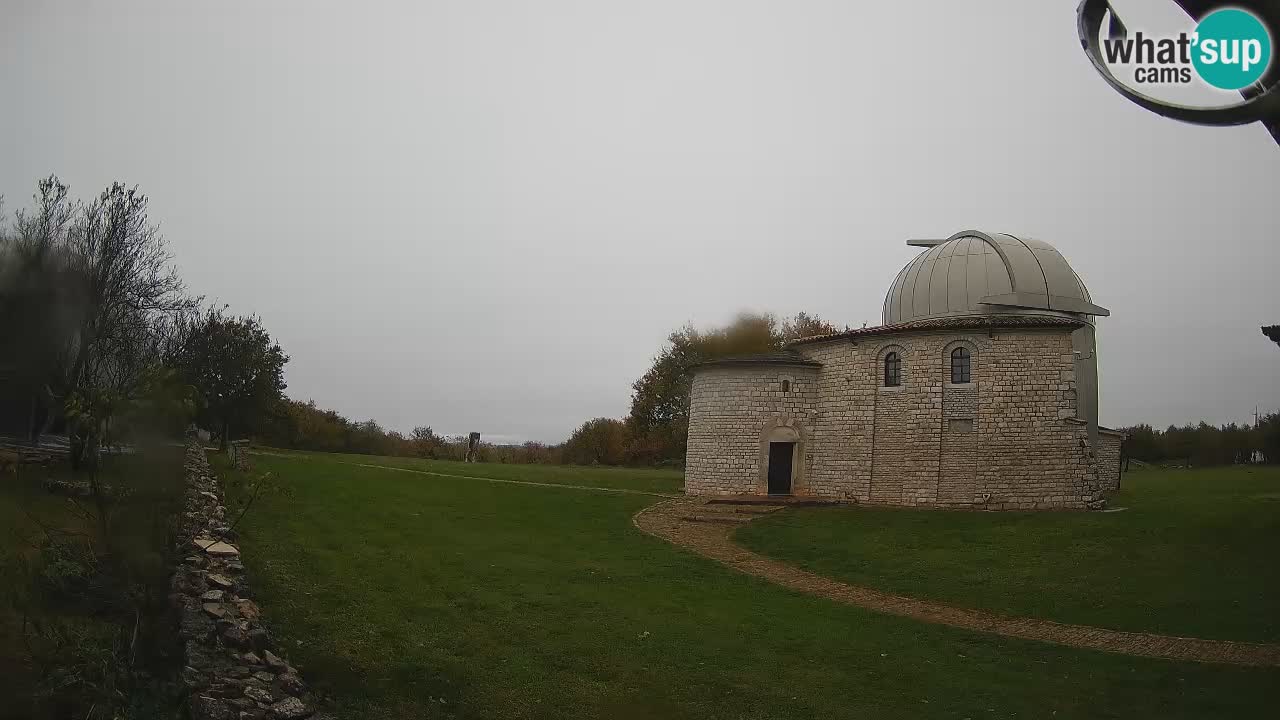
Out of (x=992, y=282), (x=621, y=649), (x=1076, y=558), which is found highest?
(x=992, y=282)

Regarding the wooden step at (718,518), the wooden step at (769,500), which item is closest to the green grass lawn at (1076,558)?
the wooden step at (718,518)

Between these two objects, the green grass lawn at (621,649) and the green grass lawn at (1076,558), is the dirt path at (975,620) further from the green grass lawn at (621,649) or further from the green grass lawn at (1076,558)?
the green grass lawn at (621,649)

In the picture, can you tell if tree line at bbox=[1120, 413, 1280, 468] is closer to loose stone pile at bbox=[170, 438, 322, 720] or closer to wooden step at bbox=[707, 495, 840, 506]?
wooden step at bbox=[707, 495, 840, 506]

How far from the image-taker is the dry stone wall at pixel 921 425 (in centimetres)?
2208

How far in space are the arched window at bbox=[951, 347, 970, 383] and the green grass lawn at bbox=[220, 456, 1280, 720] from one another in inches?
511

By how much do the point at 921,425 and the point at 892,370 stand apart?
226cm

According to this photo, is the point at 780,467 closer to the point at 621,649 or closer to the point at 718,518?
the point at 718,518

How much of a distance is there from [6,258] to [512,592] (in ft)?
36.4

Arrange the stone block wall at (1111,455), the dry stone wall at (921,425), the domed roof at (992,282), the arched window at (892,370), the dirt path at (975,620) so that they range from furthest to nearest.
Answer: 1. the stone block wall at (1111,455)
2. the arched window at (892,370)
3. the domed roof at (992,282)
4. the dry stone wall at (921,425)
5. the dirt path at (975,620)

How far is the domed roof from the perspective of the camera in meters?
24.2

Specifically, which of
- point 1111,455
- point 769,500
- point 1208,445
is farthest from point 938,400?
point 1208,445

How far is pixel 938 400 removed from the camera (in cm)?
2361

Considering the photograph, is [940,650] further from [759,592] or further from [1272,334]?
[1272,334]

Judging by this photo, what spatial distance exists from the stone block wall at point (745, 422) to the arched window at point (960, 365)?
5023 mm
